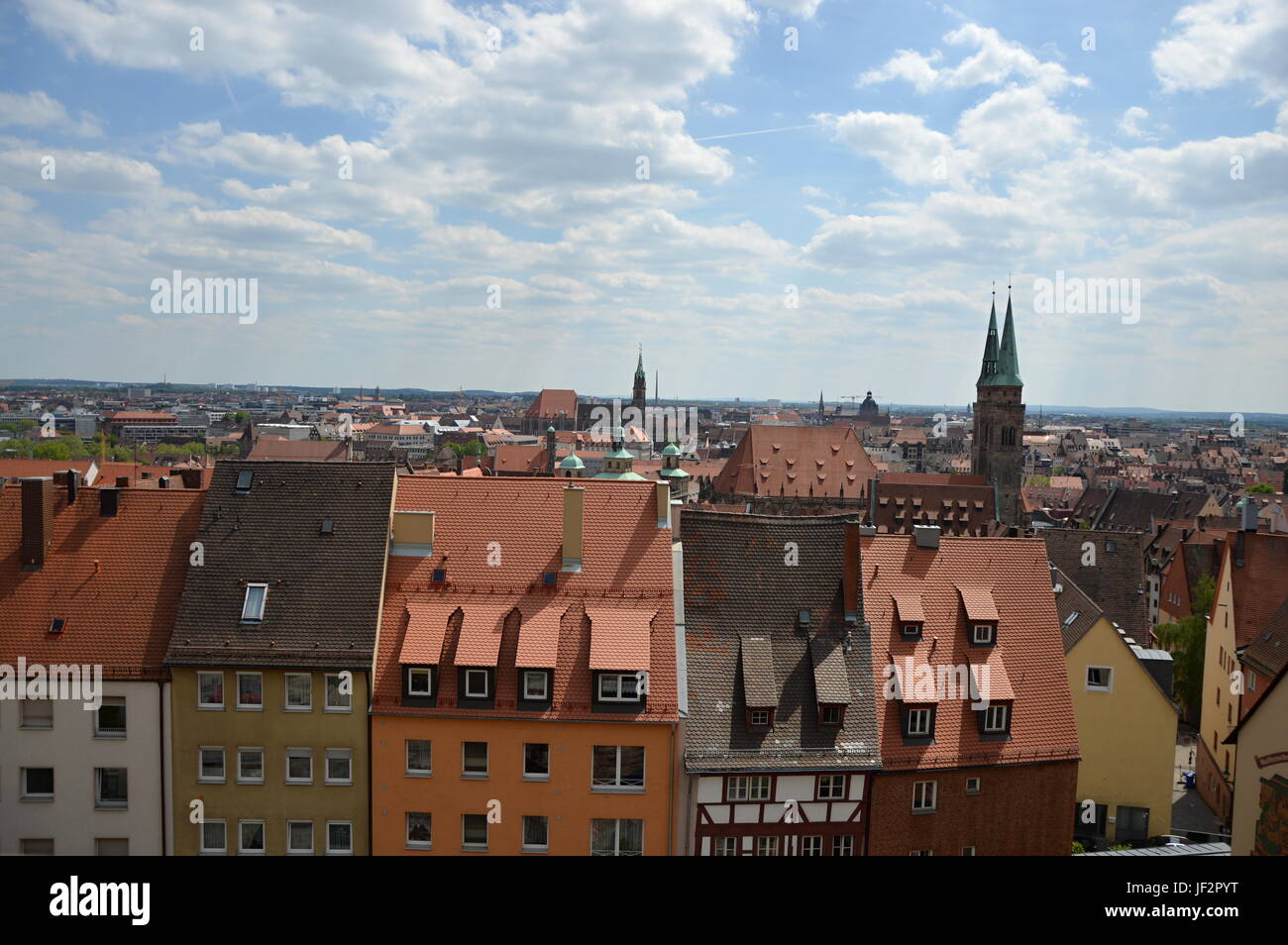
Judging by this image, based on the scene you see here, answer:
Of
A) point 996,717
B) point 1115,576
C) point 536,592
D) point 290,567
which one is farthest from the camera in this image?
point 1115,576

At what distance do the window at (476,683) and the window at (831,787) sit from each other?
780cm

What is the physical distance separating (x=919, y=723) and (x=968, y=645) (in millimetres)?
2907

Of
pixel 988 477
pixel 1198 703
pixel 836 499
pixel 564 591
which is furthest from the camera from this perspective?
pixel 988 477

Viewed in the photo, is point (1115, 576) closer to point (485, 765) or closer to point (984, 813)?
point (984, 813)

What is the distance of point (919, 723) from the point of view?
25.2 m

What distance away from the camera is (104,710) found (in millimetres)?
23234

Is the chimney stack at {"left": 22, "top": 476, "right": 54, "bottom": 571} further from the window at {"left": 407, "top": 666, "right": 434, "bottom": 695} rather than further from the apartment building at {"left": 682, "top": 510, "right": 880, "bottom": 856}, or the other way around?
the apartment building at {"left": 682, "top": 510, "right": 880, "bottom": 856}

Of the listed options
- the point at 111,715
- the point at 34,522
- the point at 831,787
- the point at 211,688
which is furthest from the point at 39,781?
the point at 831,787

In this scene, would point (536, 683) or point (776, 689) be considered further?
point (776, 689)

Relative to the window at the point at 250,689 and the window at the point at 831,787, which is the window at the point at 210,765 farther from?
the window at the point at 831,787
